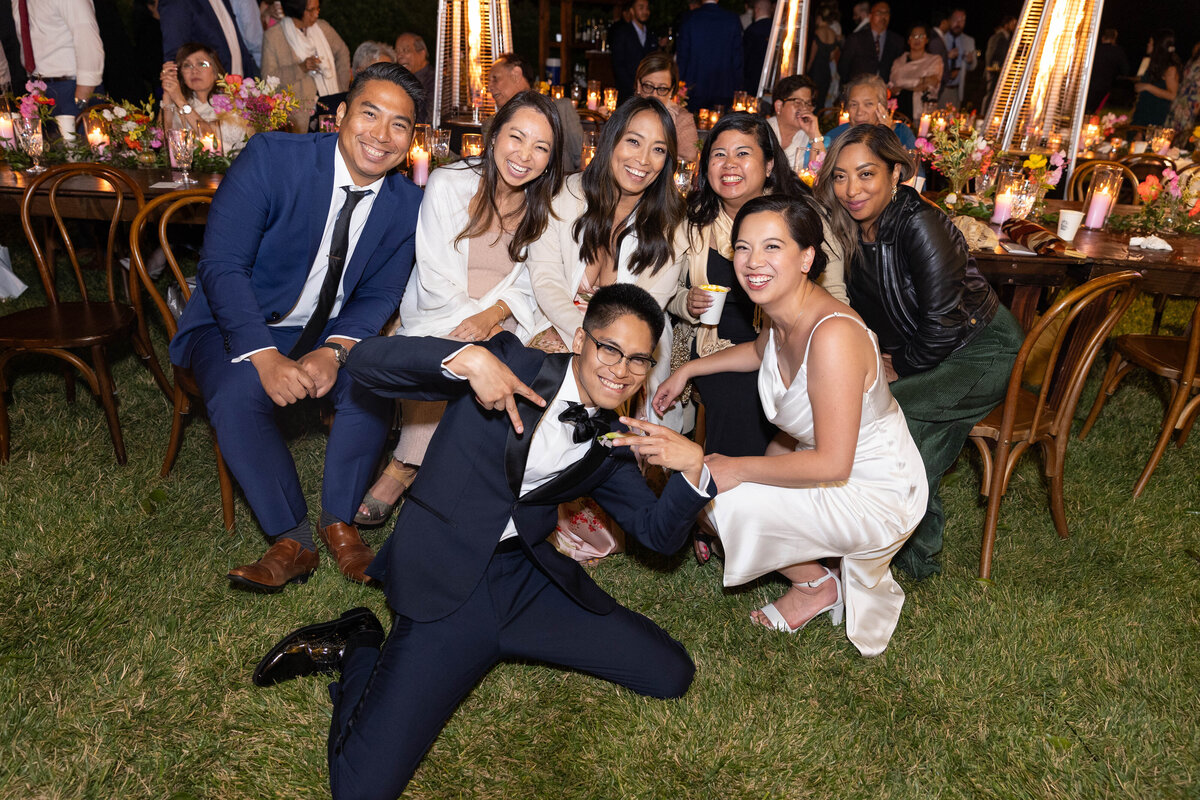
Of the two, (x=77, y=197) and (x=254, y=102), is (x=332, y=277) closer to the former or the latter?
(x=77, y=197)

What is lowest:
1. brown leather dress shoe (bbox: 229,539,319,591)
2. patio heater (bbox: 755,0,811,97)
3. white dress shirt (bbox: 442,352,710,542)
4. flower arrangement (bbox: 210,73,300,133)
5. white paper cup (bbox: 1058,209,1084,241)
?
brown leather dress shoe (bbox: 229,539,319,591)

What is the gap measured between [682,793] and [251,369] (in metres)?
1.72

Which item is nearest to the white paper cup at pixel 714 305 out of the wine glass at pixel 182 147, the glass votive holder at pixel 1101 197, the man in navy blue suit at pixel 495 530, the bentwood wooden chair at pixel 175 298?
the man in navy blue suit at pixel 495 530

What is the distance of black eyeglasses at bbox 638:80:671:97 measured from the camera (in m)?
4.84

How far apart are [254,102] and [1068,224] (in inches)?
154

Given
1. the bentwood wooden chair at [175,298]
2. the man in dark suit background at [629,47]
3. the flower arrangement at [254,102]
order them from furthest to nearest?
the man in dark suit background at [629,47], the flower arrangement at [254,102], the bentwood wooden chair at [175,298]

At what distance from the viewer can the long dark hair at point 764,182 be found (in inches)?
107

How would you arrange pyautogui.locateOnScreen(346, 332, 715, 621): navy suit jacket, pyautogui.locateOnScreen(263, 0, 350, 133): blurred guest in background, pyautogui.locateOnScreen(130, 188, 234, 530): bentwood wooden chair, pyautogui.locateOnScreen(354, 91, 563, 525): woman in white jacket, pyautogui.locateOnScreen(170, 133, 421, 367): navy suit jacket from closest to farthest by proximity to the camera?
pyautogui.locateOnScreen(346, 332, 715, 621): navy suit jacket
pyautogui.locateOnScreen(170, 133, 421, 367): navy suit jacket
pyautogui.locateOnScreen(130, 188, 234, 530): bentwood wooden chair
pyautogui.locateOnScreen(354, 91, 563, 525): woman in white jacket
pyautogui.locateOnScreen(263, 0, 350, 133): blurred guest in background

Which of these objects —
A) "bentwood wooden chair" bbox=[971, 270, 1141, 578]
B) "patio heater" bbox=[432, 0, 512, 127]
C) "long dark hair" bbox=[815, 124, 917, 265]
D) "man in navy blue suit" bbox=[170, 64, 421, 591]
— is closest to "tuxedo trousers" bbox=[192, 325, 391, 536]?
"man in navy blue suit" bbox=[170, 64, 421, 591]

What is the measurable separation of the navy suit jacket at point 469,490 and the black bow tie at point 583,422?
0.04m

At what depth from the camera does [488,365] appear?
1.75 metres

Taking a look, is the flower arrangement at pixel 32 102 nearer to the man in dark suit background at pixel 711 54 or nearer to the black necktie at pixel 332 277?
A: the black necktie at pixel 332 277

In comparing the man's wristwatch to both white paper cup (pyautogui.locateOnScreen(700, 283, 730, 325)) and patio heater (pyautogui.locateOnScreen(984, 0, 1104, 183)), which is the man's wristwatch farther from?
patio heater (pyautogui.locateOnScreen(984, 0, 1104, 183))

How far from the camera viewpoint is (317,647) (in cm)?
211
